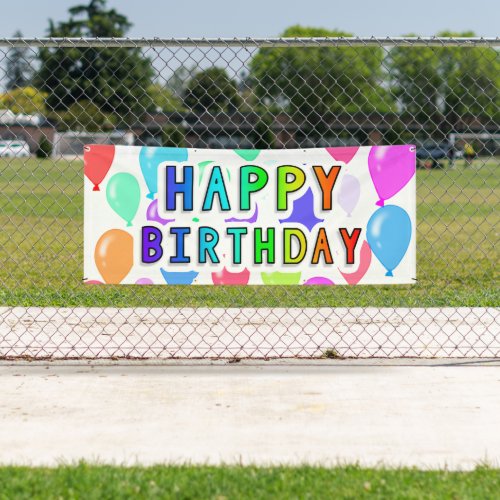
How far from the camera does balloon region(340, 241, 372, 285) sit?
18.8ft

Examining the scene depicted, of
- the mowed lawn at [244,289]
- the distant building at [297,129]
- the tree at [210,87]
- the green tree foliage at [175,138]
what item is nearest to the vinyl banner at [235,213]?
the mowed lawn at [244,289]

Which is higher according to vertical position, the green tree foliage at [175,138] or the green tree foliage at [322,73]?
the green tree foliage at [322,73]

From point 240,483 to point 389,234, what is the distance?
246 cm

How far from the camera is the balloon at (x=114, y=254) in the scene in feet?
18.7

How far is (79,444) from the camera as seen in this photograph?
13.9ft

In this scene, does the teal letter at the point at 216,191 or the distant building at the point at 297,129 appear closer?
the teal letter at the point at 216,191

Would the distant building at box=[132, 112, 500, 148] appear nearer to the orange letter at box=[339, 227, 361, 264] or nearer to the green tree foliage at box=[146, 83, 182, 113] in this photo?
the green tree foliage at box=[146, 83, 182, 113]

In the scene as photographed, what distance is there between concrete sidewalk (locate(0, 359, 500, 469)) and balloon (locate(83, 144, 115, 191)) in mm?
1105

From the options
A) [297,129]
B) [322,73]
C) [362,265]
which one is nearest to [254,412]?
[362,265]

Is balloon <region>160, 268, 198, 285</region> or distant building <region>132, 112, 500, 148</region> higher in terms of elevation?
distant building <region>132, 112, 500, 148</region>

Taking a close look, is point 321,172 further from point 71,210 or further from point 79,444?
point 71,210

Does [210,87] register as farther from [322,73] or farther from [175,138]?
[322,73]

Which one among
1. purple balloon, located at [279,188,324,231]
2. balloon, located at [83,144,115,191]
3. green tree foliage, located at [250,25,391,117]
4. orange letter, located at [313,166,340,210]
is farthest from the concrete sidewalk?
green tree foliage, located at [250,25,391,117]

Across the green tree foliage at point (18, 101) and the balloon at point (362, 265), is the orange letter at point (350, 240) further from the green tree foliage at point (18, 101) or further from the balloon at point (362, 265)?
the green tree foliage at point (18, 101)
